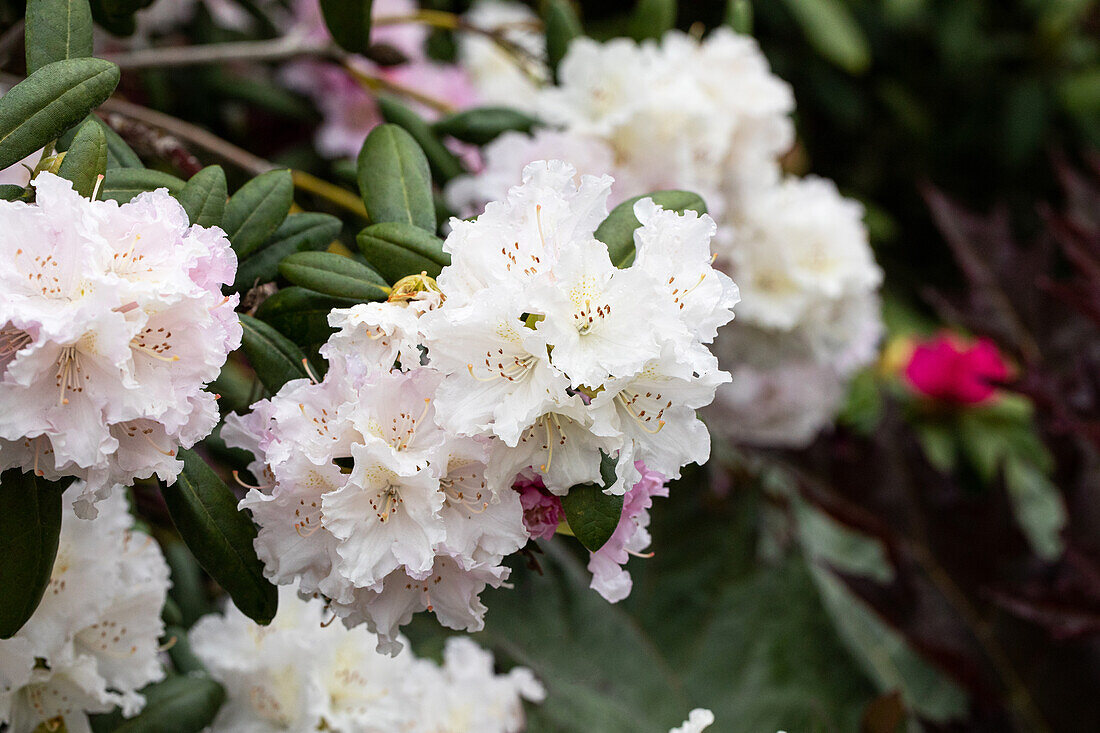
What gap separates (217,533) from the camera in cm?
58

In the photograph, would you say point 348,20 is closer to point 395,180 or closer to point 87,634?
point 395,180

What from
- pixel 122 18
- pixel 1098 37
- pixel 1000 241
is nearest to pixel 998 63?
pixel 1098 37

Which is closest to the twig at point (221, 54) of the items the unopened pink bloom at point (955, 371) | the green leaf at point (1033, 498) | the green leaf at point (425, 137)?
the green leaf at point (425, 137)

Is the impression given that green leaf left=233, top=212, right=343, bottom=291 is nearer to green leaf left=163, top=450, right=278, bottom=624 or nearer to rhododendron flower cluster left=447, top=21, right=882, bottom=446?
green leaf left=163, top=450, right=278, bottom=624

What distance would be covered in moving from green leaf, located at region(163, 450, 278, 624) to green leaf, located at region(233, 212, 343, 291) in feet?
0.39

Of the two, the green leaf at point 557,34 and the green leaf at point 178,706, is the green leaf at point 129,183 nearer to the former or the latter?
the green leaf at point 178,706

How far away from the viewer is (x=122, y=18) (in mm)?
835

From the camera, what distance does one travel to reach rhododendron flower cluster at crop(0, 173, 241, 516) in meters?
0.47

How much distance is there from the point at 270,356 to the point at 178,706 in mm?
331

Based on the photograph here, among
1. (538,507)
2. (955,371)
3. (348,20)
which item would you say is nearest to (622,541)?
(538,507)

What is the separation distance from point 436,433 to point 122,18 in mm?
516

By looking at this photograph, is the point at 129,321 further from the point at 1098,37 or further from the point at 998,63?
the point at 1098,37

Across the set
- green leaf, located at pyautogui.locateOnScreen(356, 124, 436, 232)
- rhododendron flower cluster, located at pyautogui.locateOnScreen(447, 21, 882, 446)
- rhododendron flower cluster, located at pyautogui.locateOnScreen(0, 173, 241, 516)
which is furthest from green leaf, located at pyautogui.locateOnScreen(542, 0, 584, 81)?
rhododendron flower cluster, located at pyautogui.locateOnScreen(0, 173, 241, 516)

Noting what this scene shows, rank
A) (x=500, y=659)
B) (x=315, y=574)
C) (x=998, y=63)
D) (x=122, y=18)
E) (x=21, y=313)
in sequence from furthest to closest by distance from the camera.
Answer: (x=998, y=63) < (x=500, y=659) < (x=122, y=18) < (x=315, y=574) < (x=21, y=313)
